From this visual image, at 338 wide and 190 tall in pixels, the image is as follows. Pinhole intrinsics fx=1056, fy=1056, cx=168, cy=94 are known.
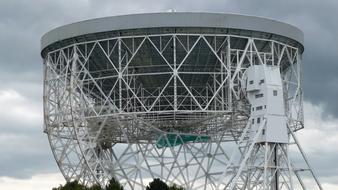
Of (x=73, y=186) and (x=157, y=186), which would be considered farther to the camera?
(x=73, y=186)

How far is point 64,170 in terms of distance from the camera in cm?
6397

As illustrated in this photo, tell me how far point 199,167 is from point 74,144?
7908 millimetres

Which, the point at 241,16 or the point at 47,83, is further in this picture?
the point at 47,83

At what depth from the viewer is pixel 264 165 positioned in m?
57.0

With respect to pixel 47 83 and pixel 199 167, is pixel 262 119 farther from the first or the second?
pixel 47 83

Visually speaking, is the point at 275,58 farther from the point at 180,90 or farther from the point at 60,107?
the point at 60,107

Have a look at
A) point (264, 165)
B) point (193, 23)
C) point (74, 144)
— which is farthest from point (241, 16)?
point (74, 144)

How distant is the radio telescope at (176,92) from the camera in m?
58.1

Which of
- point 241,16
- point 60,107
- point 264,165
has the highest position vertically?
point 241,16

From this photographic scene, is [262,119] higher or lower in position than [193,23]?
lower

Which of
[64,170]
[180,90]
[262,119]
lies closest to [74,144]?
[64,170]

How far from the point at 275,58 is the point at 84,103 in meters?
11.7

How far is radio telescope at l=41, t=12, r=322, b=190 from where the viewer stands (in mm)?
58094

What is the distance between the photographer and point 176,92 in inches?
2336
